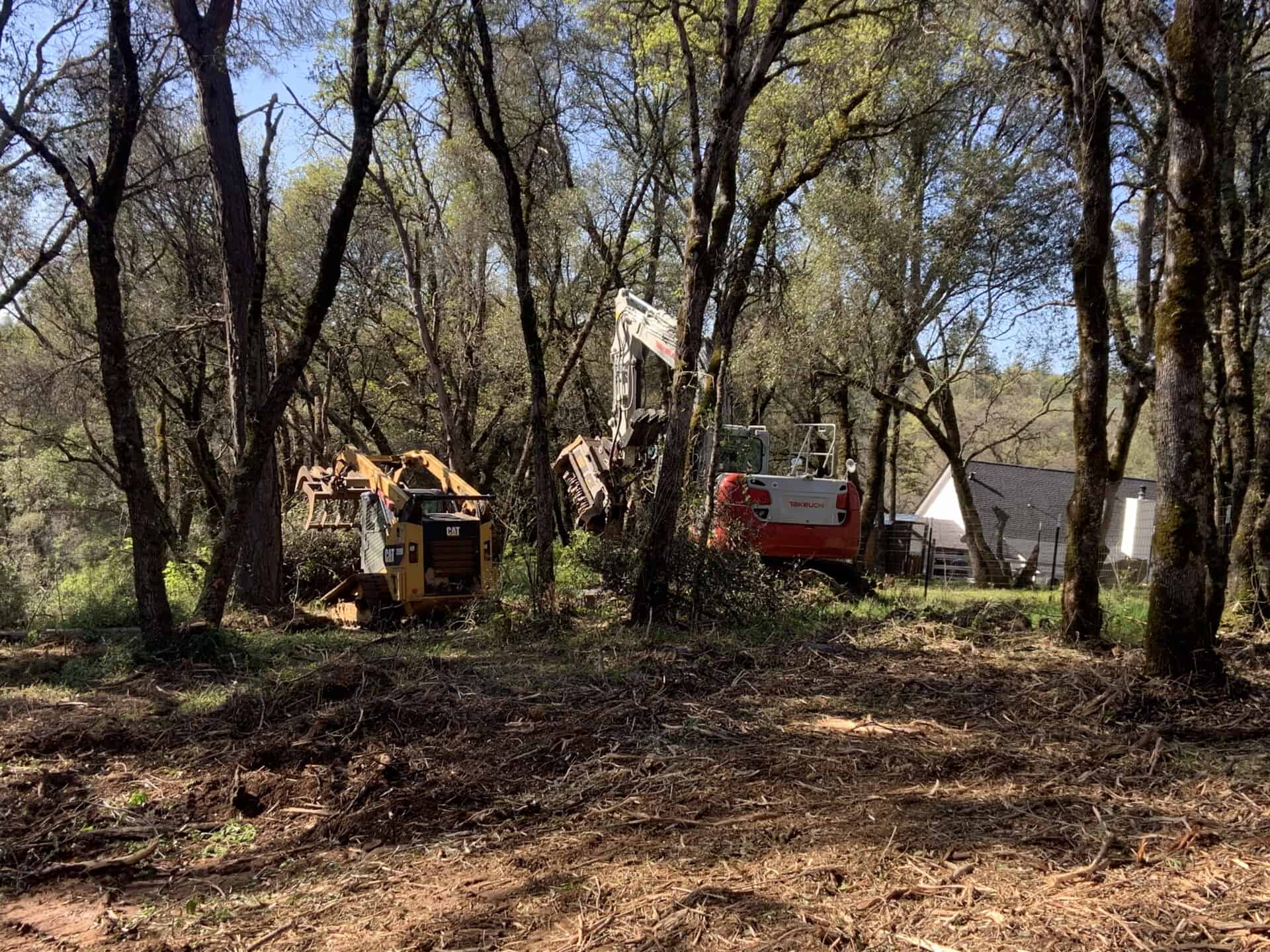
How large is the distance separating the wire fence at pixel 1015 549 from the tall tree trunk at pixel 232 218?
10.5 m

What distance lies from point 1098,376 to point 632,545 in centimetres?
507

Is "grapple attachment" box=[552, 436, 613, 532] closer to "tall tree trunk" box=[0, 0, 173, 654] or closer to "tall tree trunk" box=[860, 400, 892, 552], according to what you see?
Answer: "tall tree trunk" box=[0, 0, 173, 654]

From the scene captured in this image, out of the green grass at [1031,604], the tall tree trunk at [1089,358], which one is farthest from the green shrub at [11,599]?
the tall tree trunk at [1089,358]

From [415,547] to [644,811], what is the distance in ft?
24.6

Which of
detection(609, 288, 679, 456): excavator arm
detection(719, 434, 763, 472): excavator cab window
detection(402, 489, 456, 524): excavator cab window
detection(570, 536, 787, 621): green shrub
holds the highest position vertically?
detection(609, 288, 679, 456): excavator arm

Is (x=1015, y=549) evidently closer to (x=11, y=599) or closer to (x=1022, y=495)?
(x=1022, y=495)

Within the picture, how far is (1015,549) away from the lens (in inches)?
1171

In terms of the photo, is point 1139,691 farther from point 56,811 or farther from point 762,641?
point 56,811

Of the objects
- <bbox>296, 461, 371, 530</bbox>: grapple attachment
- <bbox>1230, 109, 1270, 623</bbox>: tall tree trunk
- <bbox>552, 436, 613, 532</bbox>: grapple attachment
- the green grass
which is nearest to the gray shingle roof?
the green grass

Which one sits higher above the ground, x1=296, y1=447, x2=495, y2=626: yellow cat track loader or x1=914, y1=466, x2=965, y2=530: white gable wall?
x1=914, y1=466, x2=965, y2=530: white gable wall

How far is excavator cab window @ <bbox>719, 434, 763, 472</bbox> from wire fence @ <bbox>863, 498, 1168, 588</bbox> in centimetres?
339

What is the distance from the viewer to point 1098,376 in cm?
759

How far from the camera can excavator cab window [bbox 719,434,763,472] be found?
12.6 meters

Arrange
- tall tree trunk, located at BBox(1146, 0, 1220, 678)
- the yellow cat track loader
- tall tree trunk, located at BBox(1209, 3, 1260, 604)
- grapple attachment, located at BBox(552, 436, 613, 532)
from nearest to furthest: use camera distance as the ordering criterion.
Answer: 1. tall tree trunk, located at BBox(1146, 0, 1220, 678)
2. tall tree trunk, located at BBox(1209, 3, 1260, 604)
3. the yellow cat track loader
4. grapple attachment, located at BBox(552, 436, 613, 532)
